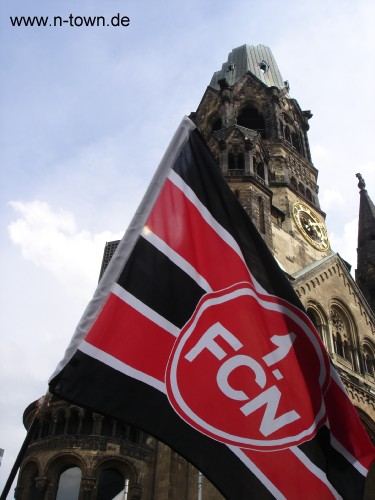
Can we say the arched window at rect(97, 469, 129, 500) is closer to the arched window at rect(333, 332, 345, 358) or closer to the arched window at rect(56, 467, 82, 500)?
the arched window at rect(56, 467, 82, 500)

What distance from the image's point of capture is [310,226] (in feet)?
113

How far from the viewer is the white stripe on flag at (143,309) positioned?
5496 mm

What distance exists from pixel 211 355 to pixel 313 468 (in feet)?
5.43

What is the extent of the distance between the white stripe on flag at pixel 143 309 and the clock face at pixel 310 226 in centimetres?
2816

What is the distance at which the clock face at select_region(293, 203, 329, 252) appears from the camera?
109ft

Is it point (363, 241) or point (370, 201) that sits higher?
point (370, 201)

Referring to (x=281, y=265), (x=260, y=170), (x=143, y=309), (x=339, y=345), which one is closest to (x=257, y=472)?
(x=143, y=309)

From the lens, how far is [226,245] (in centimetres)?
660

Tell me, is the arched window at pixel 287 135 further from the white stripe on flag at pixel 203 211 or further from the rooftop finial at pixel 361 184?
the white stripe on flag at pixel 203 211

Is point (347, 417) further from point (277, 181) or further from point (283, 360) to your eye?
point (277, 181)

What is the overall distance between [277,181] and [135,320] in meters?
31.9

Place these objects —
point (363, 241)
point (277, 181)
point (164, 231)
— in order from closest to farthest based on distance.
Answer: point (164, 231) → point (277, 181) → point (363, 241)

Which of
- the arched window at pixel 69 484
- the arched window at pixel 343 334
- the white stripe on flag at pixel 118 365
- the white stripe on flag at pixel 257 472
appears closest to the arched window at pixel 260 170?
the arched window at pixel 343 334

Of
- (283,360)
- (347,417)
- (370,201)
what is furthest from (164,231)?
(370,201)
